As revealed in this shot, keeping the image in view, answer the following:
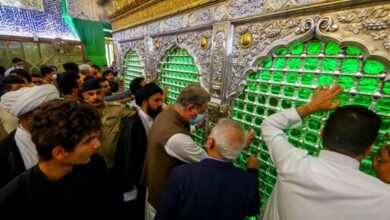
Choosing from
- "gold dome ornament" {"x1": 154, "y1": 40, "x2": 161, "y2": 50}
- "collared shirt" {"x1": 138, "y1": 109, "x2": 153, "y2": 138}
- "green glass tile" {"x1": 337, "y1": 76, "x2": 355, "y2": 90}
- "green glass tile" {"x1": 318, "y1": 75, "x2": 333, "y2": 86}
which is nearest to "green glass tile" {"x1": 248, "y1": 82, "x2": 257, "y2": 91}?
"green glass tile" {"x1": 318, "y1": 75, "x2": 333, "y2": 86}

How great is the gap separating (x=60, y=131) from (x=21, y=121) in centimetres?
74

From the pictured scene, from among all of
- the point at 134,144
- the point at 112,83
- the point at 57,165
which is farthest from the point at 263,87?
the point at 112,83

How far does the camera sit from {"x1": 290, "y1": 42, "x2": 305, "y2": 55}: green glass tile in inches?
52.5

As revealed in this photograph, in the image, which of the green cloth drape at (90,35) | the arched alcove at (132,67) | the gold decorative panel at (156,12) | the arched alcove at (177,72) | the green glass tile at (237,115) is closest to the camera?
the green glass tile at (237,115)

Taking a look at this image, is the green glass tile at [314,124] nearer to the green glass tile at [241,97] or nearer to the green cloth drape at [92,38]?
the green glass tile at [241,97]

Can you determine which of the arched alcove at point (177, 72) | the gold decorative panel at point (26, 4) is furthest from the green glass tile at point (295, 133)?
the gold decorative panel at point (26, 4)

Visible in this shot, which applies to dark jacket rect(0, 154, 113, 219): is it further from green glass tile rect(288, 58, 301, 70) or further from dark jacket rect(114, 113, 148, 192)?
green glass tile rect(288, 58, 301, 70)

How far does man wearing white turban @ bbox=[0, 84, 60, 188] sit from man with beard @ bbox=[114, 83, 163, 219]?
669 mm

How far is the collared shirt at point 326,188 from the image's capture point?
2.33 feet

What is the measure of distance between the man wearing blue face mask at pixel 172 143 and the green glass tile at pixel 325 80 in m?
0.80

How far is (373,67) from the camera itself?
107 cm

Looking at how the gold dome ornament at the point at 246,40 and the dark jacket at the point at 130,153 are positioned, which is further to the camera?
the dark jacket at the point at 130,153

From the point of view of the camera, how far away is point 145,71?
3.33m

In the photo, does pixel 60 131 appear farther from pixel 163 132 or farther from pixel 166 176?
pixel 166 176
